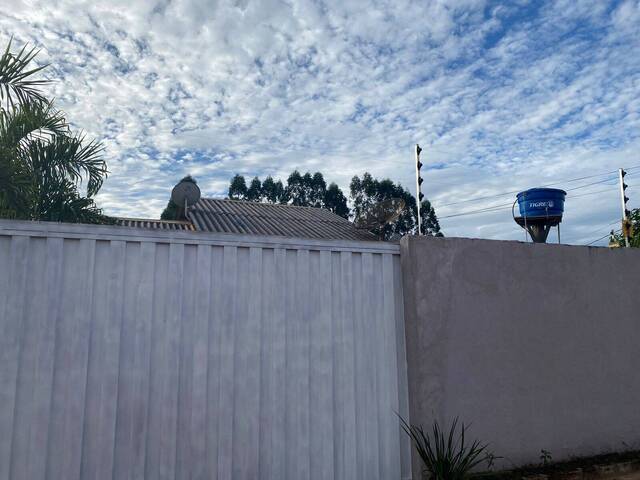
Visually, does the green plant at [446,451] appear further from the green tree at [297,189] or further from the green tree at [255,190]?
the green tree at [255,190]

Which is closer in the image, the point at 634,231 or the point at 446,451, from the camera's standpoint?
the point at 446,451

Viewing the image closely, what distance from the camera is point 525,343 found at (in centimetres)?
448

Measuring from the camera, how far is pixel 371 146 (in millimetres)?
10742

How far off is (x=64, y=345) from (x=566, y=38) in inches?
288

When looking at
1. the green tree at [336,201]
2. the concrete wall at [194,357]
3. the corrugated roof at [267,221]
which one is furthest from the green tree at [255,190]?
the concrete wall at [194,357]

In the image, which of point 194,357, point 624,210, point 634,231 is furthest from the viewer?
point 634,231

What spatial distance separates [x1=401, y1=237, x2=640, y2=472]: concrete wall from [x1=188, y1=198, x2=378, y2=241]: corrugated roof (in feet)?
18.9

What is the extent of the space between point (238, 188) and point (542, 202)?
27.8 meters

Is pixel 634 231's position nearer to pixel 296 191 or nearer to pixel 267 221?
pixel 267 221

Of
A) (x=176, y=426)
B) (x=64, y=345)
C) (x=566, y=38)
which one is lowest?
(x=176, y=426)

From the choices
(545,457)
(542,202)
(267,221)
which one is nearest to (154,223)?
(267,221)

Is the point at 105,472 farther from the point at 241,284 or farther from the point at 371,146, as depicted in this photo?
the point at 371,146

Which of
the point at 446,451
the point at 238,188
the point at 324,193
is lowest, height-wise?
the point at 446,451

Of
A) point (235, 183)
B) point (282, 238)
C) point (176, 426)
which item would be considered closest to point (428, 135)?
point (282, 238)
